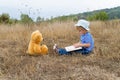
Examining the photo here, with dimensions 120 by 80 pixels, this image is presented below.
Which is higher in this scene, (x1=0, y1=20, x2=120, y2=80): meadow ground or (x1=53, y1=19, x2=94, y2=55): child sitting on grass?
(x1=53, y1=19, x2=94, y2=55): child sitting on grass

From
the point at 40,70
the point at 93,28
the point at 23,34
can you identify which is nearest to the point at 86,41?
the point at 40,70

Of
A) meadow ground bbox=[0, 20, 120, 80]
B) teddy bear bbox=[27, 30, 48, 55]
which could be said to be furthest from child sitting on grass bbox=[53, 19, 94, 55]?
teddy bear bbox=[27, 30, 48, 55]

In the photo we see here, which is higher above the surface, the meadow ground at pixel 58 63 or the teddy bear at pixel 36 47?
the teddy bear at pixel 36 47

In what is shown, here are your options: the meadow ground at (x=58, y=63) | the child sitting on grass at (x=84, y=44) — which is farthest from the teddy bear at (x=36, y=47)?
the child sitting on grass at (x=84, y=44)

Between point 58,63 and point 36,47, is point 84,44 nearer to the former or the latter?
point 36,47

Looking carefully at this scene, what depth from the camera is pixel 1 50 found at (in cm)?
625

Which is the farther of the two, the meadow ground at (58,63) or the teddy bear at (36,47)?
the teddy bear at (36,47)

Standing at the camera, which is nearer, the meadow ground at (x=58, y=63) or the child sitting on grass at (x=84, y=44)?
the meadow ground at (x=58, y=63)

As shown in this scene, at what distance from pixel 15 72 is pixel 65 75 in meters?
0.75

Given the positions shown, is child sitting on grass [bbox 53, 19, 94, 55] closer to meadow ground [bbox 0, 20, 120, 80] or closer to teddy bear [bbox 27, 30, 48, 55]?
meadow ground [bbox 0, 20, 120, 80]

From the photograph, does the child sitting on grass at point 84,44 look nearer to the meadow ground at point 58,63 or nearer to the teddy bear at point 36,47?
the meadow ground at point 58,63

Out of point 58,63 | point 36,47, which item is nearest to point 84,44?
point 36,47

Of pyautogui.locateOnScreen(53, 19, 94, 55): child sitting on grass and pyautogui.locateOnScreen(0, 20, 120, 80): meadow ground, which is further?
pyautogui.locateOnScreen(53, 19, 94, 55): child sitting on grass

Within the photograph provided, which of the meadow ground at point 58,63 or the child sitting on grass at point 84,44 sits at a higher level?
the child sitting on grass at point 84,44
